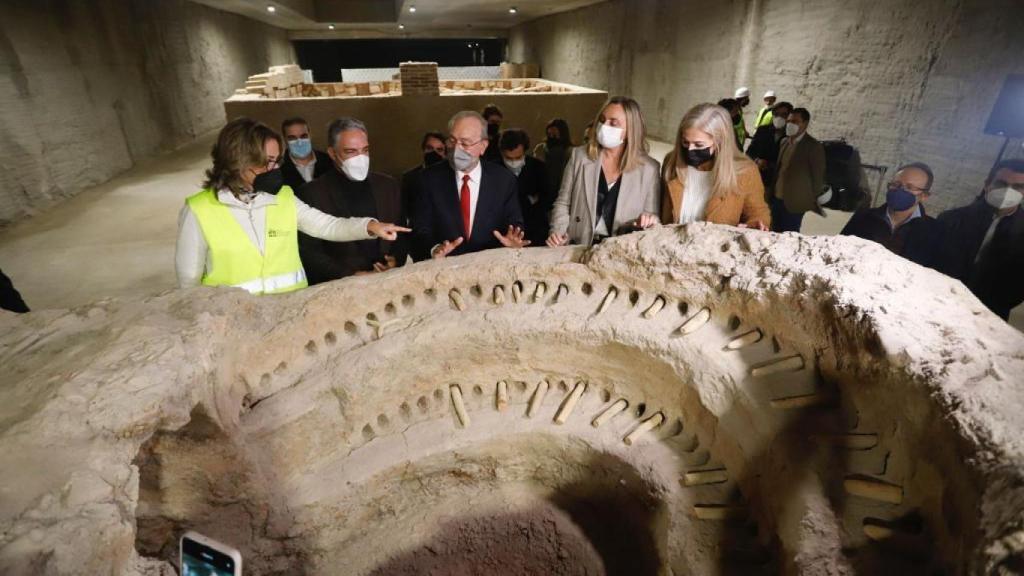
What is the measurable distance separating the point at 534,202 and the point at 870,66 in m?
5.94

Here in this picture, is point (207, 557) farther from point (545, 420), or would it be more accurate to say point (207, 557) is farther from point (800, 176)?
point (800, 176)

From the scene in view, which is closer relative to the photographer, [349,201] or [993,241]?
[993,241]

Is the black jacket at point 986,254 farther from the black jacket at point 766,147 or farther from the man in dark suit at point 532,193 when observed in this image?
the black jacket at point 766,147

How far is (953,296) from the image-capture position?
225 cm

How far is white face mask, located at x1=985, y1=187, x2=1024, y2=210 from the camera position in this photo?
307cm

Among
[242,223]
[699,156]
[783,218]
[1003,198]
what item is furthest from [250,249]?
[783,218]

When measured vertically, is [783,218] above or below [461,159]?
below

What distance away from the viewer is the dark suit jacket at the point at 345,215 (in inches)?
136

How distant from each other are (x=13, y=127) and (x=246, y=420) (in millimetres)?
8642

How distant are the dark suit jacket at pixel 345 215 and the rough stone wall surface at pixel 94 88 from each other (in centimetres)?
706

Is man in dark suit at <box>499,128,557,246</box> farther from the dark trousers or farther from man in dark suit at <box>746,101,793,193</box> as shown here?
man in dark suit at <box>746,101,793,193</box>

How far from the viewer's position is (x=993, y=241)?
3193 millimetres

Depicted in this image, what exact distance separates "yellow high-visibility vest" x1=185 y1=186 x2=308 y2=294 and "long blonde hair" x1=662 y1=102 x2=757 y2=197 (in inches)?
85.6

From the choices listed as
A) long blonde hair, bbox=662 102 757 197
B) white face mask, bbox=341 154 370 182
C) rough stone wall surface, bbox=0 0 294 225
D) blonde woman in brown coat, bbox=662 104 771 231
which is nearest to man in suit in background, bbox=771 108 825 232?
blonde woman in brown coat, bbox=662 104 771 231
